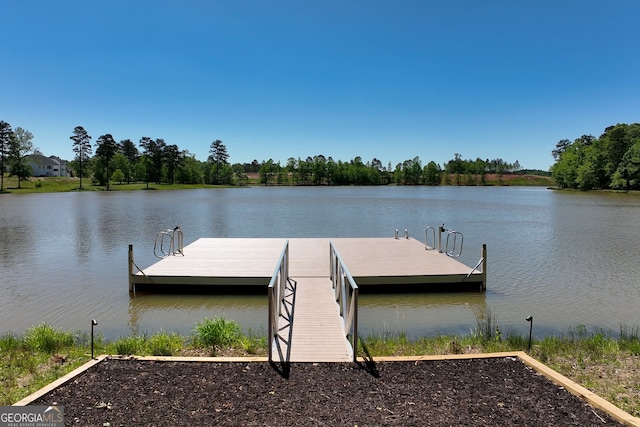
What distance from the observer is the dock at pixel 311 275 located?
548 centimetres

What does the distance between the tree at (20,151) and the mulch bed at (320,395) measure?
7161 cm

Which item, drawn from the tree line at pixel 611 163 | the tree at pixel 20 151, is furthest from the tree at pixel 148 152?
the tree line at pixel 611 163

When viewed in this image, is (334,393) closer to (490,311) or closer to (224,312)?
(224,312)

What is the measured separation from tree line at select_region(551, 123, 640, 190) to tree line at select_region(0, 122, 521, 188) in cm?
4985

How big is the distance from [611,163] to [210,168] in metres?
86.8

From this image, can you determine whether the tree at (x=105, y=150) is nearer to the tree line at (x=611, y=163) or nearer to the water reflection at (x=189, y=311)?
the water reflection at (x=189, y=311)

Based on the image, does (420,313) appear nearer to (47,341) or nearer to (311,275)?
(311,275)

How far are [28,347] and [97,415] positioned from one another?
9.17 feet

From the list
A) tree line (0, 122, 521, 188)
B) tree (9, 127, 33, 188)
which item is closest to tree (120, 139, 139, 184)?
tree line (0, 122, 521, 188)

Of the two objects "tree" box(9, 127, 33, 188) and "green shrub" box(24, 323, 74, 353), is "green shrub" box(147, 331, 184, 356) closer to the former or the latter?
"green shrub" box(24, 323, 74, 353)

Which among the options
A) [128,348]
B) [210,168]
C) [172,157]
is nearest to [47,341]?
[128,348]

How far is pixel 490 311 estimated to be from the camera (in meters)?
A: 8.28

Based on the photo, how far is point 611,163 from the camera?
228ft

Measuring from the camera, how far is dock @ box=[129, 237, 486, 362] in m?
5.48
